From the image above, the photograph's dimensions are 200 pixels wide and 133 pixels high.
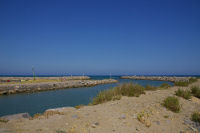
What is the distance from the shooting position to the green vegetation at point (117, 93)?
7.84 m

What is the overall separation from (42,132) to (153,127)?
11.6ft

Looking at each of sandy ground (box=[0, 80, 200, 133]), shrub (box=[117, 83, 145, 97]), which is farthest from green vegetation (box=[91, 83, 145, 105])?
sandy ground (box=[0, 80, 200, 133])

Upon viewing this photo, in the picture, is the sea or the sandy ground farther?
the sea

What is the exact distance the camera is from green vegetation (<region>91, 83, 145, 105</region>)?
309 inches

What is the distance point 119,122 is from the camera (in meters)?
4.18

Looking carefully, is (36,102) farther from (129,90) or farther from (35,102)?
(129,90)

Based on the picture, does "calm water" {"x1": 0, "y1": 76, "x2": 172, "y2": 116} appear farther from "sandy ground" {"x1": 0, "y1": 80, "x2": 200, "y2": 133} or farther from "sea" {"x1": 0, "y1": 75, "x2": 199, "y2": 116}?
"sandy ground" {"x1": 0, "y1": 80, "x2": 200, "y2": 133}

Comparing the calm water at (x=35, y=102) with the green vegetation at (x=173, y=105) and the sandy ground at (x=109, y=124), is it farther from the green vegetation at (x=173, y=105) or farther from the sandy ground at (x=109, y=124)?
the green vegetation at (x=173, y=105)

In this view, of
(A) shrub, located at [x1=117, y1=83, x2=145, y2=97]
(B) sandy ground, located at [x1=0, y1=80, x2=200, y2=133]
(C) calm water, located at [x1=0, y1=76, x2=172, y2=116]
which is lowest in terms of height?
(C) calm water, located at [x1=0, y1=76, x2=172, y2=116]

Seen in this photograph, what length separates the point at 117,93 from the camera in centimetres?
891

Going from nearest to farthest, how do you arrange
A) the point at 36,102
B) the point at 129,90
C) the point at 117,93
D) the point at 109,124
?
the point at 109,124, the point at 117,93, the point at 129,90, the point at 36,102

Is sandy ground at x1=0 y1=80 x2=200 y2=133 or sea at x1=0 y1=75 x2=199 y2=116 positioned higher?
sandy ground at x1=0 y1=80 x2=200 y2=133

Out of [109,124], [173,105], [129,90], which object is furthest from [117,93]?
[109,124]

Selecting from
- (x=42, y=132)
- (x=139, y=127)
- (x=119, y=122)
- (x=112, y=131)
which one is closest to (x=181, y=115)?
(x=139, y=127)
